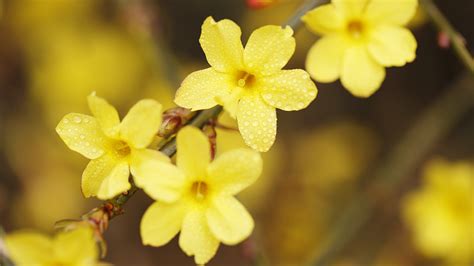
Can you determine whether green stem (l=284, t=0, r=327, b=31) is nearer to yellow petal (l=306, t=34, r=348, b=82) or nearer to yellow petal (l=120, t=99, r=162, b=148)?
yellow petal (l=306, t=34, r=348, b=82)

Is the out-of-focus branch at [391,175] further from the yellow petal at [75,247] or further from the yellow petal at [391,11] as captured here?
the yellow petal at [75,247]

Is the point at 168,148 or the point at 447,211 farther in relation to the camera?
the point at 447,211

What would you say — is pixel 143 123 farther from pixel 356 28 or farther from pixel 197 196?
pixel 356 28

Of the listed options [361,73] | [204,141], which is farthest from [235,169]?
[361,73]

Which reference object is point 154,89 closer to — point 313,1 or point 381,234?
point 381,234

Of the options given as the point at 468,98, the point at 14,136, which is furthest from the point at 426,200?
the point at 14,136

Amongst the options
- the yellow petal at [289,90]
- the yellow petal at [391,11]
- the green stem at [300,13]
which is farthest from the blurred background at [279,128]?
the yellow petal at [289,90]
